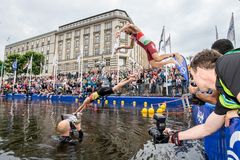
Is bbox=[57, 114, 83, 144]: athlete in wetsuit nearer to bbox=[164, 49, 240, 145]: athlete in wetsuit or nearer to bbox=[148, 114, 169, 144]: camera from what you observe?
bbox=[148, 114, 169, 144]: camera

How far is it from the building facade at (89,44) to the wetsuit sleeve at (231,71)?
4925 centimetres

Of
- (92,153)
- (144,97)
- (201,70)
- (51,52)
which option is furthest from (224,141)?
(51,52)

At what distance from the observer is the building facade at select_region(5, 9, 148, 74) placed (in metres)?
55.6

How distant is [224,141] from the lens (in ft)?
8.03

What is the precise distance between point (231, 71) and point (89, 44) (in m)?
65.4

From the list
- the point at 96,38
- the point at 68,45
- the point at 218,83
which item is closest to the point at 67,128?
the point at 218,83

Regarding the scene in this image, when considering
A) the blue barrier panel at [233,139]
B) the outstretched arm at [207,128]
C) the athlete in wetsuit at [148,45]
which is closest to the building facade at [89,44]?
the athlete in wetsuit at [148,45]

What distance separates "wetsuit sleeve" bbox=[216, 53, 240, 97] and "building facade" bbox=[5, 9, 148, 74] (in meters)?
49.2

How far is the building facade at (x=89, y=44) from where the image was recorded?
55.6 meters

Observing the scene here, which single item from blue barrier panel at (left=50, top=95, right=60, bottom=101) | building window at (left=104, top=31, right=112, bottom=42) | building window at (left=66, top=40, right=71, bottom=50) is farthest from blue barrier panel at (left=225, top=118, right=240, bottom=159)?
building window at (left=66, top=40, right=71, bottom=50)

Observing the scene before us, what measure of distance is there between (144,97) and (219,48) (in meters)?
14.8

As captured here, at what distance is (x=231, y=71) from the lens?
167cm

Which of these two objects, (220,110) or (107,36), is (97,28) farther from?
(220,110)

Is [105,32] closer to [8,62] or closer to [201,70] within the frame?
[8,62]
